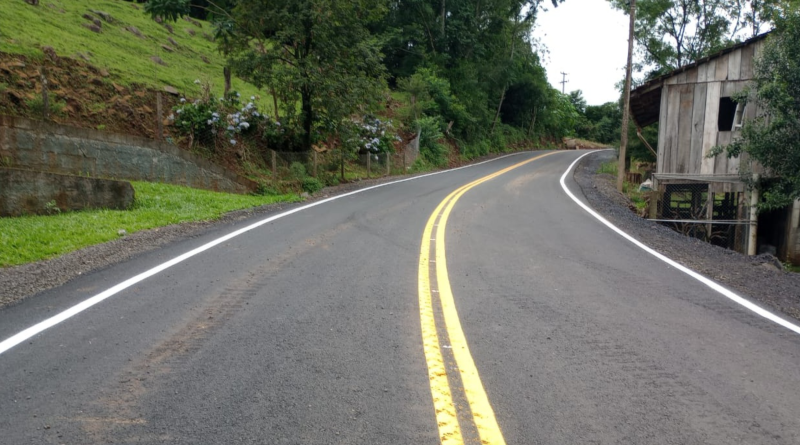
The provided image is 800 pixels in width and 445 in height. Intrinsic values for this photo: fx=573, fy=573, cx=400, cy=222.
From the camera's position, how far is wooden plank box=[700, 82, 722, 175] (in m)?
17.3

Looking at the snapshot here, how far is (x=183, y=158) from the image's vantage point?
15852mm

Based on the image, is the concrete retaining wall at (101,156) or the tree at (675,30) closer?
the concrete retaining wall at (101,156)

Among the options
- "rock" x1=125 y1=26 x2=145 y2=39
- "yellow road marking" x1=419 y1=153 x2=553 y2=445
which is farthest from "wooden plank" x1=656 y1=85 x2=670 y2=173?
"rock" x1=125 y1=26 x2=145 y2=39

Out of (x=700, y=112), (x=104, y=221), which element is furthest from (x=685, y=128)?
(x=104, y=221)

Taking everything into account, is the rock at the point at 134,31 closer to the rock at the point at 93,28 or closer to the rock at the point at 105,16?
the rock at the point at 105,16

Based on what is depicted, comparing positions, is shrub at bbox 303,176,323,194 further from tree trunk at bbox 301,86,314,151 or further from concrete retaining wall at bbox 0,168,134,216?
concrete retaining wall at bbox 0,168,134,216

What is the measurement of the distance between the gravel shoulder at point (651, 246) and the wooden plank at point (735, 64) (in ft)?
24.7

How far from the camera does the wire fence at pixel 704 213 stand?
56.6ft

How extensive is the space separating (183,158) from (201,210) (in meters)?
4.02

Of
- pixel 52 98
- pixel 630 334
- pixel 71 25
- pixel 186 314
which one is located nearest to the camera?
pixel 630 334

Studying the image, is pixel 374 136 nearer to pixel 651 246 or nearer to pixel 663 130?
pixel 663 130

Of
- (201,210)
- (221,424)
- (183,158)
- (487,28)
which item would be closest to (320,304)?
(221,424)

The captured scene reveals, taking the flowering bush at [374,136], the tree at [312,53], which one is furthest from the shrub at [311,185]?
the flowering bush at [374,136]

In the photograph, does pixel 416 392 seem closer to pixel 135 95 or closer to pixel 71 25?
pixel 135 95
